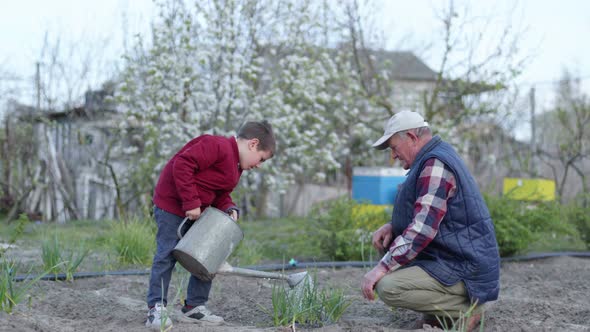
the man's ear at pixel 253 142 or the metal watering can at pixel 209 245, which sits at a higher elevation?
the man's ear at pixel 253 142

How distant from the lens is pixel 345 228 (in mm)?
5930

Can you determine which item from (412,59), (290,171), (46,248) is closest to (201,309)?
(46,248)

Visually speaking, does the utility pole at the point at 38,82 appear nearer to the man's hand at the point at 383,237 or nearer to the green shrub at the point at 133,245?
the green shrub at the point at 133,245

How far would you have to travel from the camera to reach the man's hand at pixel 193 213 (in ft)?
10.9

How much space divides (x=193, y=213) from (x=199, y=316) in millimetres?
617

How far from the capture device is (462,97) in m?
11.8

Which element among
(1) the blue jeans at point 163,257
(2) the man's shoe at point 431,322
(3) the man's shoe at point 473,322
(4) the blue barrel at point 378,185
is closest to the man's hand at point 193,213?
(1) the blue jeans at point 163,257

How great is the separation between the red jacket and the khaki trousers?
106 cm

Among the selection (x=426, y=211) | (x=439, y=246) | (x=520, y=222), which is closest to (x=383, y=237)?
(x=439, y=246)

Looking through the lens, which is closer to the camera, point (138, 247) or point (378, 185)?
point (138, 247)

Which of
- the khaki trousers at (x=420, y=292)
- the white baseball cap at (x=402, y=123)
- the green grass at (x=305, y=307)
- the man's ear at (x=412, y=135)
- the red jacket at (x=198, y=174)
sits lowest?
the green grass at (x=305, y=307)

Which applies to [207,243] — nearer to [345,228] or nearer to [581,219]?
[345,228]

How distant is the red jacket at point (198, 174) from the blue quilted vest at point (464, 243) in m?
1.06

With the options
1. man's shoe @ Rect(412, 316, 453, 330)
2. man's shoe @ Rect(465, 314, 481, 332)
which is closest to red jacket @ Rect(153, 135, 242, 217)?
man's shoe @ Rect(412, 316, 453, 330)
